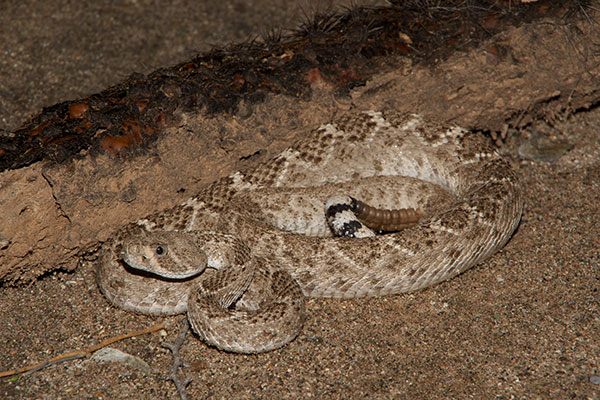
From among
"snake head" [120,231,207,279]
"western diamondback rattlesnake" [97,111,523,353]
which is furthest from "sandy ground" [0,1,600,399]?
"snake head" [120,231,207,279]

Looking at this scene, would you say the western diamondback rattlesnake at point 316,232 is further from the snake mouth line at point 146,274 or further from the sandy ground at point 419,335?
the sandy ground at point 419,335

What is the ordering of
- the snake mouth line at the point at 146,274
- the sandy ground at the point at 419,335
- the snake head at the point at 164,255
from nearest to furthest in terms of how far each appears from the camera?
1. the sandy ground at the point at 419,335
2. the snake head at the point at 164,255
3. the snake mouth line at the point at 146,274

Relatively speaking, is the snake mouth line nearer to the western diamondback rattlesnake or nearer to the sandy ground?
the western diamondback rattlesnake

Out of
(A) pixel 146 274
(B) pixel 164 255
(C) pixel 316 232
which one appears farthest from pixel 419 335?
(A) pixel 146 274

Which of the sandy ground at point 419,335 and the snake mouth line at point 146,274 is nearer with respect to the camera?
the sandy ground at point 419,335

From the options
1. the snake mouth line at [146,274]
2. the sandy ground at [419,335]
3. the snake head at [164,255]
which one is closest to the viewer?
the sandy ground at [419,335]

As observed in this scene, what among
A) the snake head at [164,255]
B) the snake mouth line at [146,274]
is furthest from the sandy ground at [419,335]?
the snake head at [164,255]
